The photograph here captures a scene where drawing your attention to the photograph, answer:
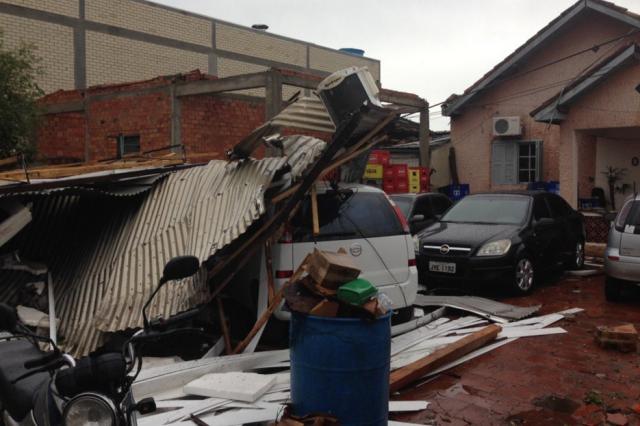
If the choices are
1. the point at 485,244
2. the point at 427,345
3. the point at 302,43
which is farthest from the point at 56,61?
the point at 427,345

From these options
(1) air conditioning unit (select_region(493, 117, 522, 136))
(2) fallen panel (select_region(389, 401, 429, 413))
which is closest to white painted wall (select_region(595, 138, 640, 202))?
(1) air conditioning unit (select_region(493, 117, 522, 136))

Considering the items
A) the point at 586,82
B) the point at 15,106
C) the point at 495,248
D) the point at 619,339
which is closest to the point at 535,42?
the point at 586,82

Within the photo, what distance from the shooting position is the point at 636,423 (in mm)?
4660

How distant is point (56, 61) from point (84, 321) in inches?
649

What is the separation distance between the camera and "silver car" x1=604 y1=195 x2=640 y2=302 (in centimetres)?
810

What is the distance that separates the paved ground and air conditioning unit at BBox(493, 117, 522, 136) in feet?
39.5

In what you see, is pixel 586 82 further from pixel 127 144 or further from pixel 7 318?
pixel 7 318

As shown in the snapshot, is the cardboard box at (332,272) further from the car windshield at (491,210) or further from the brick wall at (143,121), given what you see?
the brick wall at (143,121)

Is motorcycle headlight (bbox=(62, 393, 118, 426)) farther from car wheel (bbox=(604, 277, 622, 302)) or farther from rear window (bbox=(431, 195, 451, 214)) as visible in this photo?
rear window (bbox=(431, 195, 451, 214))

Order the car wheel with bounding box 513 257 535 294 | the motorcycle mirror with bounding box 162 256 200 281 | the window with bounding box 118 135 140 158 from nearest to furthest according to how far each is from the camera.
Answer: the motorcycle mirror with bounding box 162 256 200 281
the car wheel with bounding box 513 257 535 294
the window with bounding box 118 135 140 158

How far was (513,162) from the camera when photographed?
19.0 meters

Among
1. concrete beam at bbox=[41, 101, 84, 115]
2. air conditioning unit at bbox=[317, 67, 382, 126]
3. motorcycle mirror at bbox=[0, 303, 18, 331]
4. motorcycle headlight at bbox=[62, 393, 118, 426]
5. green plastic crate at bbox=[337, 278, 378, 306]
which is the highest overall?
concrete beam at bbox=[41, 101, 84, 115]

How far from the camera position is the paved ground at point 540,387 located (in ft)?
15.7

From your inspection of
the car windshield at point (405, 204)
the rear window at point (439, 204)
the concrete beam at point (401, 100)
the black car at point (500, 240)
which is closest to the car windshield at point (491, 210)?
the black car at point (500, 240)
